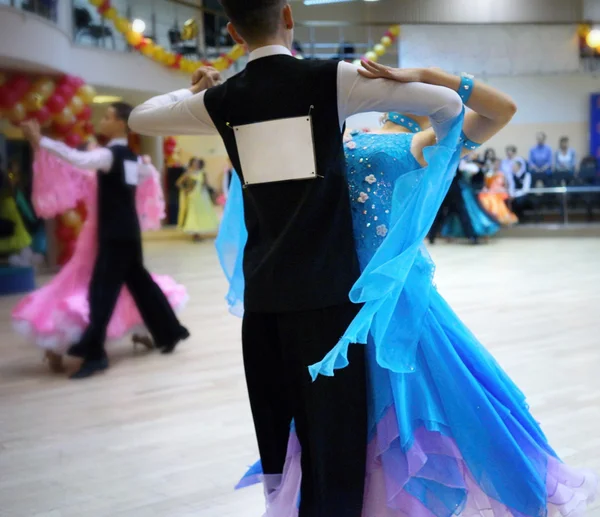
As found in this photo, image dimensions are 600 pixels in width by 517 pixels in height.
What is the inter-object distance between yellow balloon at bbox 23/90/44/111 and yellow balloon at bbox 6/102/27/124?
2.7 inches

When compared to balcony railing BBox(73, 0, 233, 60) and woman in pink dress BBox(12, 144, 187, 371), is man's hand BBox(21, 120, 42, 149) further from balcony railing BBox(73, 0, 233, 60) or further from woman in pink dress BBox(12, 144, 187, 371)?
balcony railing BBox(73, 0, 233, 60)

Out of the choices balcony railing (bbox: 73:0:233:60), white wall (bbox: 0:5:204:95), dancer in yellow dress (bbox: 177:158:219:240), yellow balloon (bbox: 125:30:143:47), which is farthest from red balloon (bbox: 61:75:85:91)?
dancer in yellow dress (bbox: 177:158:219:240)

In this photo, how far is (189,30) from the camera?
41.8ft

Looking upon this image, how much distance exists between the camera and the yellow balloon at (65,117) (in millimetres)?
8633

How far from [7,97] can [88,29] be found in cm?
340

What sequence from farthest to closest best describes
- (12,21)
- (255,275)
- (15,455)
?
(12,21), (15,455), (255,275)

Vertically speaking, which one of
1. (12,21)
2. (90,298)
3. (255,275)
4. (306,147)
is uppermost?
(12,21)

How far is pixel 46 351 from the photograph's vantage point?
4.43 metres

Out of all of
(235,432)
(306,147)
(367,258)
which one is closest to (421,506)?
(367,258)

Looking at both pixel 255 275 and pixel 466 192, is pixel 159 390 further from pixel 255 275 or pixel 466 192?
pixel 466 192

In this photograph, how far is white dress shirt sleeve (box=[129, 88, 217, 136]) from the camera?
5.52ft

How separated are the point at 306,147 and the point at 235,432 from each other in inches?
75.2

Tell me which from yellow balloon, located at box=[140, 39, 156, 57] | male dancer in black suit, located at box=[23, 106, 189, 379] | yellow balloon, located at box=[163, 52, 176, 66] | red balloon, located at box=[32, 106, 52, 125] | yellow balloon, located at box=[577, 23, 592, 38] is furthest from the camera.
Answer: yellow balloon, located at box=[577, 23, 592, 38]

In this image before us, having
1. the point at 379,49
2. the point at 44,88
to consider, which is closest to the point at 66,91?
the point at 44,88
